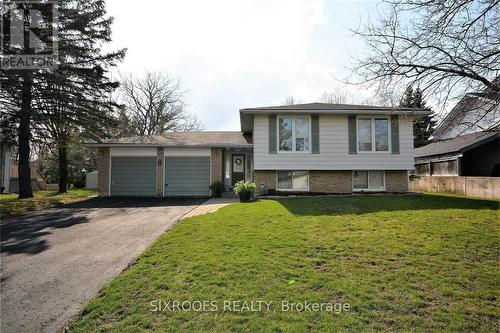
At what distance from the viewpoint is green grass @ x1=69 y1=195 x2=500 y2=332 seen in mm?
3033

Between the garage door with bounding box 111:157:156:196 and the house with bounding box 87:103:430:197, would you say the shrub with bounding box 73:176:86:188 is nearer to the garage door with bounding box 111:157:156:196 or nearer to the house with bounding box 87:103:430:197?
the garage door with bounding box 111:157:156:196

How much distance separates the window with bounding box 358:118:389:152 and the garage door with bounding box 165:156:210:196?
8.04m

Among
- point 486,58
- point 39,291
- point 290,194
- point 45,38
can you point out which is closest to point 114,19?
point 45,38

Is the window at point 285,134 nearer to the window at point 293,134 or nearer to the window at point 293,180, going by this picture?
the window at point 293,134

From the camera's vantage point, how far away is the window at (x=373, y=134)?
13.5 meters

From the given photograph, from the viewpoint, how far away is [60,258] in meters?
5.46

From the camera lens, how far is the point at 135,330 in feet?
9.75

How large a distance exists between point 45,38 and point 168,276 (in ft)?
50.1

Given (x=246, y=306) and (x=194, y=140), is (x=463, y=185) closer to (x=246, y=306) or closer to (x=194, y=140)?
(x=194, y=140)

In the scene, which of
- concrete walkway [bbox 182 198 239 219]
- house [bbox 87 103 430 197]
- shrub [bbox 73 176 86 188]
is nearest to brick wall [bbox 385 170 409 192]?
house [bbox 87 103 430 197]

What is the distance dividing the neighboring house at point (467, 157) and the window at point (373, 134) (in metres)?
4.41

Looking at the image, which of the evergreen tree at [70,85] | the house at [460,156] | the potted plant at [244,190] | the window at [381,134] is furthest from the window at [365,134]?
the evergreen tree at [70,85]

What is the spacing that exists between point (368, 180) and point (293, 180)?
12.0 ft

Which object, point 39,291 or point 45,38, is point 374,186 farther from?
point 45,38
